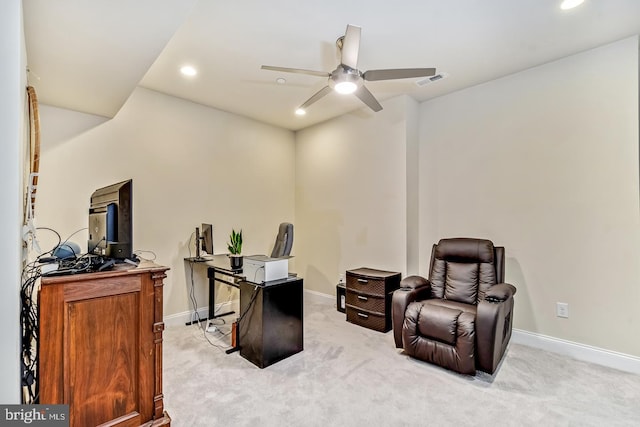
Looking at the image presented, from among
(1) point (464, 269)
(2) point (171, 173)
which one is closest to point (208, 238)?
(2) point (171, 173)

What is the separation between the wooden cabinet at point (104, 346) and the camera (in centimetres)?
138

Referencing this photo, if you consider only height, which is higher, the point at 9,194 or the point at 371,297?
the point at 9,194

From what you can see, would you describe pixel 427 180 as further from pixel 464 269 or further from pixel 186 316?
pixel 186 316

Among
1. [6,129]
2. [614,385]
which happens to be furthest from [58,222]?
[614,385]

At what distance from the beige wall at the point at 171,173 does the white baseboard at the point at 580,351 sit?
3310 millimetres

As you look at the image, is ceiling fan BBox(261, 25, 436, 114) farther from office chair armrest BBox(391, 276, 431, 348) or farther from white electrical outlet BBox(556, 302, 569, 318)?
white electrical outlet BBox(556, 302, 569, 318)

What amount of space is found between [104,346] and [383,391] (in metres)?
1.78

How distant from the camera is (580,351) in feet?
8.69

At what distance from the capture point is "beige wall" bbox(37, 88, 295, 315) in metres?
2.90

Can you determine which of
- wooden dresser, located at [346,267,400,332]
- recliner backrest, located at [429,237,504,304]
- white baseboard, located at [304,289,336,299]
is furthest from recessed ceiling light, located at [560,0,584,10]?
white baseboard, located at [304,289,336,299]

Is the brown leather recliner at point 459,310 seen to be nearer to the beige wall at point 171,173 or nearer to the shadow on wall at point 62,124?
the beige wall at point 171,173

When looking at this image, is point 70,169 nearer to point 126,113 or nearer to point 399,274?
point 126,113

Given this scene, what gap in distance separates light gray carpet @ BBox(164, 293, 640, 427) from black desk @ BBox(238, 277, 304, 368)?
3.8 inches

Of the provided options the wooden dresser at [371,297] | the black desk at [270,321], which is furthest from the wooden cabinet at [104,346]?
the wooden dresser at [371,297]
